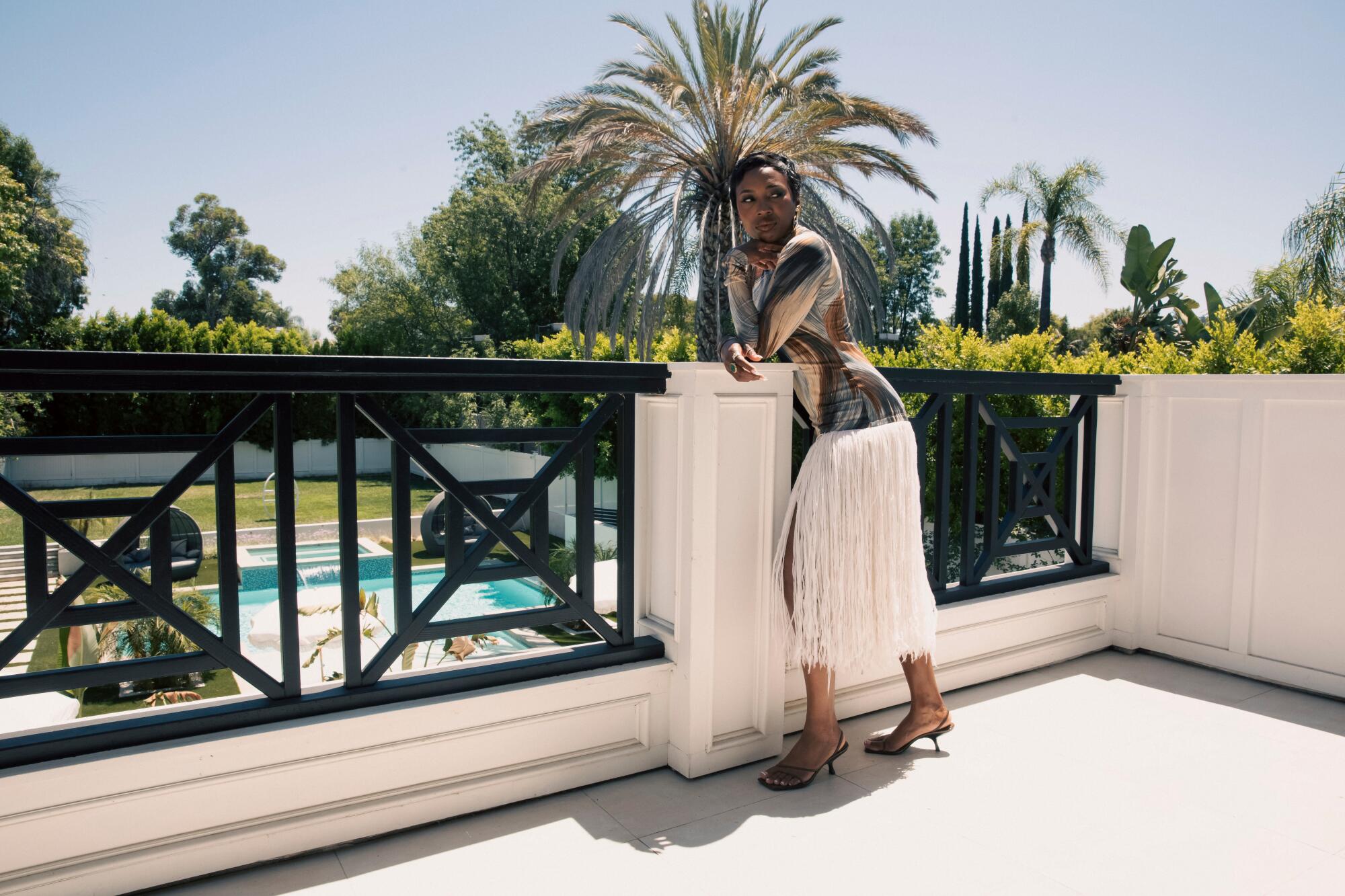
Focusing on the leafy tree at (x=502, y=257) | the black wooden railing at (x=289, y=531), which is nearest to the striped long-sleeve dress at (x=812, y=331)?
the black wooden railing at (x=289, y=531)

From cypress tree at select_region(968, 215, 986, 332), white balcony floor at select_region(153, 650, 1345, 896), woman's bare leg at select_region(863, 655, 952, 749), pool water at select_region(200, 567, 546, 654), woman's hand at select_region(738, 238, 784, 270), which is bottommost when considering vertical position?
pool water at select_region(200, 567, 546, 654)

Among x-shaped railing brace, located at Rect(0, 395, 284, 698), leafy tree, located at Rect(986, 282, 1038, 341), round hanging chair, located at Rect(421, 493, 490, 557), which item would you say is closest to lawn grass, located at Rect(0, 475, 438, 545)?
round hanging chair, located at Rect(421, 493, 490, 557)

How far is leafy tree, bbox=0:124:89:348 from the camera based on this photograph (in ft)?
63.1

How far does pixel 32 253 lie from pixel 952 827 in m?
25.1

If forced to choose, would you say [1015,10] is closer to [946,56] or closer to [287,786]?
[946,56]

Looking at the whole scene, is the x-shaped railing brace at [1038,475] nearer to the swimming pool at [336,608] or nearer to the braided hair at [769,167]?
the braided hair at [769,167]

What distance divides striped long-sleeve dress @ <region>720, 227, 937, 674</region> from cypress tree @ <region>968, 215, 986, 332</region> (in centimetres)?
3178

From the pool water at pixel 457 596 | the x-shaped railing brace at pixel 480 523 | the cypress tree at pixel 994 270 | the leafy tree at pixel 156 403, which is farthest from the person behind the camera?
the cypress tree at pixel 994 270

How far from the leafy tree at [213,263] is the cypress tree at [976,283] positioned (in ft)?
134

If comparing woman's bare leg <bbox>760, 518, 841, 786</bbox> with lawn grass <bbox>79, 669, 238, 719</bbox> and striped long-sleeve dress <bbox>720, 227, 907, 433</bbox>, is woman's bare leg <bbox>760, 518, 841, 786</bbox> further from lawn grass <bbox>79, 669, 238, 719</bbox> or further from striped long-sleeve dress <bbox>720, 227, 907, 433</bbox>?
lawn grass <bbox>79, 669, 238, 719</bbox>

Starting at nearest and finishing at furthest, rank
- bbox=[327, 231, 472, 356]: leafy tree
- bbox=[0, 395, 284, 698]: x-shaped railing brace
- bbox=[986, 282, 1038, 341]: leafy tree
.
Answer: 1. bbox=[0, 395, 284, 698]: x-shaped railing brace
2. bbox=[327, 231, 472, 356]: leafy tree
3. bbox=[986, 282, 1038, 341]: leafy tree

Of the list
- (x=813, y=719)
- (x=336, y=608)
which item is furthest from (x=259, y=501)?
(x=813, y=719)

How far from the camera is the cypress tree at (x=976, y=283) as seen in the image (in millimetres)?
31984

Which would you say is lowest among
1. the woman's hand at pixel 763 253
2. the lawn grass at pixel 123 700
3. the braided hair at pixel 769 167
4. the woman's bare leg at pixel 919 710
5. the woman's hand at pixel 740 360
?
the lawn grass at pixel 123 700
